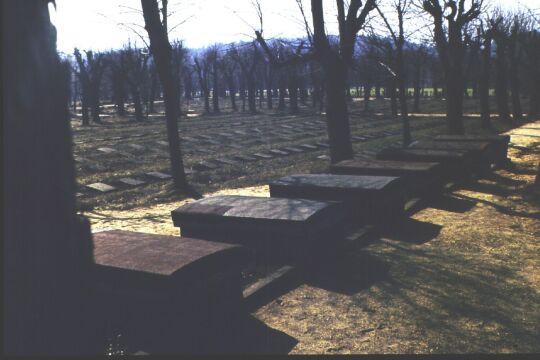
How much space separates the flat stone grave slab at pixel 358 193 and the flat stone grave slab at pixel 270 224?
3.04 feet

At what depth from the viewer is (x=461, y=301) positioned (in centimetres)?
517

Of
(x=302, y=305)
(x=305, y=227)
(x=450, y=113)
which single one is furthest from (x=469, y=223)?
(x=450, y=113)

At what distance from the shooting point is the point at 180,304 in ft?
14.6

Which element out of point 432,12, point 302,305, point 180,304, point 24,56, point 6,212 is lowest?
point 302,305

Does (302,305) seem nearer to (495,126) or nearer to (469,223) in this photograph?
(469,223)

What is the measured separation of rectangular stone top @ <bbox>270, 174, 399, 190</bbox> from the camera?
26.4ft

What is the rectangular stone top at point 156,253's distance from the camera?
442 centimetres

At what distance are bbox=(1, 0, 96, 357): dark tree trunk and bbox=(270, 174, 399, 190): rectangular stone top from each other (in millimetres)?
5771

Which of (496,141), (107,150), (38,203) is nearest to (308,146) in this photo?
(107,150)

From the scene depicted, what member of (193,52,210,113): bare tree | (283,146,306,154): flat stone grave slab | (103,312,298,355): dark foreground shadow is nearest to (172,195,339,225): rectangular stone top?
(103,312,298,355): dark foreground shadow

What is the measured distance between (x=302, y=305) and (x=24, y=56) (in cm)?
375

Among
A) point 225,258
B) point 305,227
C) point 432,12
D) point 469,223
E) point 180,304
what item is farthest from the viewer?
point 432,12

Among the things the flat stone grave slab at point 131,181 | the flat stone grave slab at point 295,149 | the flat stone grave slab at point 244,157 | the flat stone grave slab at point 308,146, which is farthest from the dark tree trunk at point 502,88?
the flat stone grave slab at point 131,181

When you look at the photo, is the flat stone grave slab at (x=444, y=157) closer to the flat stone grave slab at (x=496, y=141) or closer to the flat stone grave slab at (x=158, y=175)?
the flat stone grave slab at (x=496, y=141)
